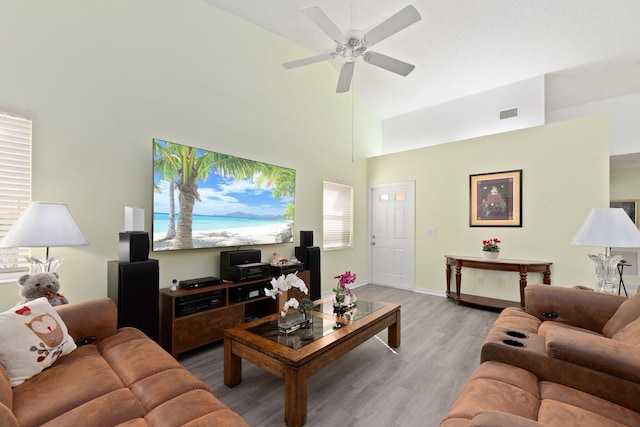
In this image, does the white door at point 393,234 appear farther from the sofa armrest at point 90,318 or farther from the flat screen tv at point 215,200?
the sofa armrest at point 90,318

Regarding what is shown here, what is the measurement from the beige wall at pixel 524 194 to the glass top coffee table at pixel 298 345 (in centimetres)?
259

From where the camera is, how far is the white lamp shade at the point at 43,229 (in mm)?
1781

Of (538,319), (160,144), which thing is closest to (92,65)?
(160,144)

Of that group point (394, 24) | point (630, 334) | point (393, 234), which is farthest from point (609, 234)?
point (393, 234)

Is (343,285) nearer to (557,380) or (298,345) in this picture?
(298,345)

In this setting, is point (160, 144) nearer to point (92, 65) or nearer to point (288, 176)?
point (92, 65)

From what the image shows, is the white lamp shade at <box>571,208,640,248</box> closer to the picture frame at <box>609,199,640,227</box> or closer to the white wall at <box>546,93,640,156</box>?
the white wall at <box>546,93,640,156</box>

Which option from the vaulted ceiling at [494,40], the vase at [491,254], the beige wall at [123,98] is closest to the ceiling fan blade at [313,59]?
the vaulted ceiling at [494,40]

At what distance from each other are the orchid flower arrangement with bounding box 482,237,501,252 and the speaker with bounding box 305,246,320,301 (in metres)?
2.52

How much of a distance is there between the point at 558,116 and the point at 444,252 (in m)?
3.32

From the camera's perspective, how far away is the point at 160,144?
8.88 feet

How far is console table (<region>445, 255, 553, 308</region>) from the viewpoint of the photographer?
12.4 ft

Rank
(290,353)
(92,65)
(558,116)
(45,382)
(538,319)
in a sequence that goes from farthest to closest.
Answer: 1. (558,116)
2. (92,65)
3. (538,319)
4. (290,353)
5. (45,382)

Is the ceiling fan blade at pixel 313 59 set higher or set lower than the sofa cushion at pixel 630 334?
higher
